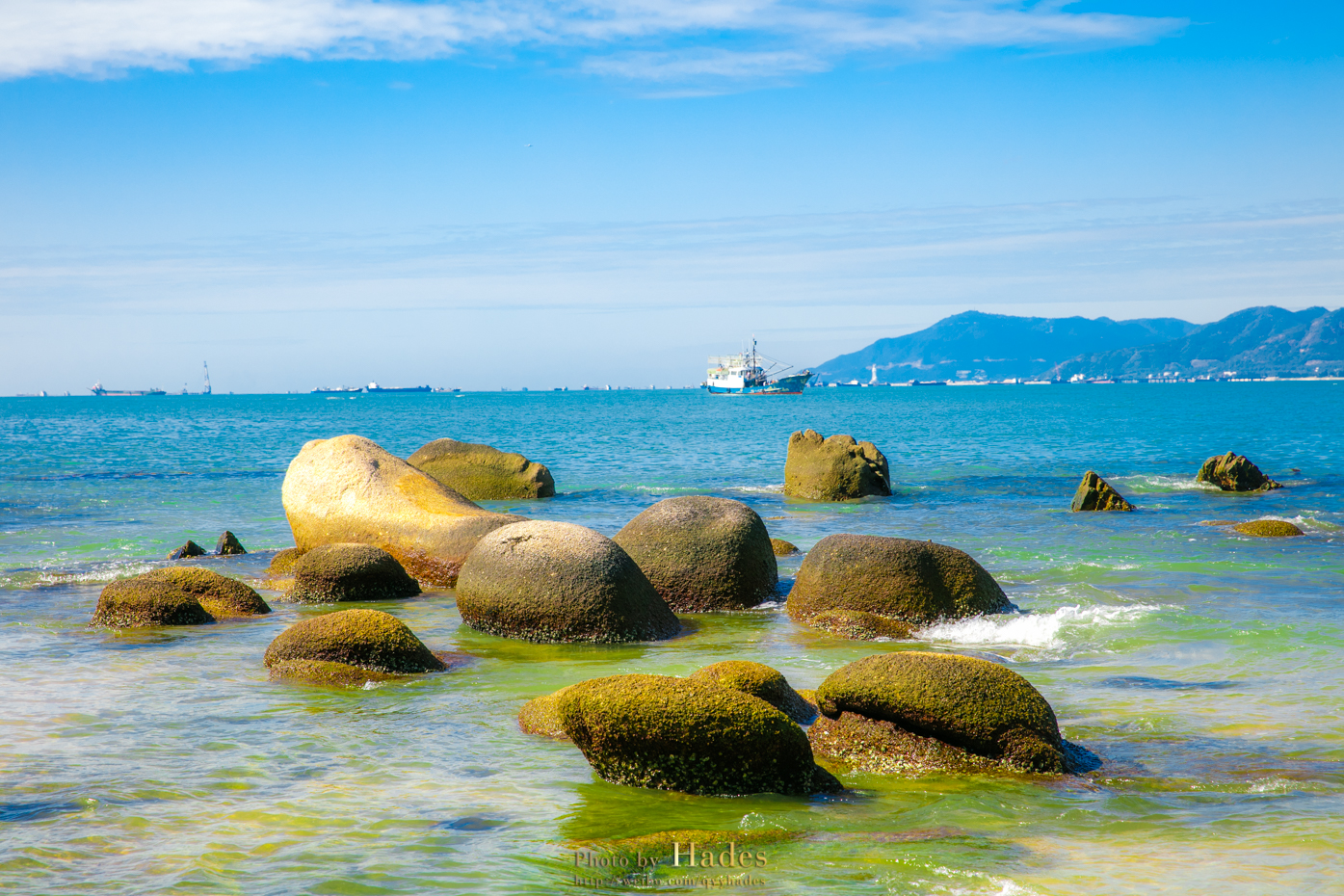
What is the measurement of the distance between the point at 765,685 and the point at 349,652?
3862 mm

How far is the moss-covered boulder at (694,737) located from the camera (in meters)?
6.41

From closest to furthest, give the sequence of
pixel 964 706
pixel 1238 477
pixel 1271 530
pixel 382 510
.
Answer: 1. pixel 964 706
2. pixel 382 510
3. pixel 1271 530
4. pixel 1238 477

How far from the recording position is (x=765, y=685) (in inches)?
302

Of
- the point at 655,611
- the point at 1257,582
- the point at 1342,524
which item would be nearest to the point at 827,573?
the point at 655,611

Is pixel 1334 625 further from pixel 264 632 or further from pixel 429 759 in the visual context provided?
pixel 264 632

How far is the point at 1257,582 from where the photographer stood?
14.5 metres

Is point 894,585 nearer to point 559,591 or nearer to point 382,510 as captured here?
A: point 559,591

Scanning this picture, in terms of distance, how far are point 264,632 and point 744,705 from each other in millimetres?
6706

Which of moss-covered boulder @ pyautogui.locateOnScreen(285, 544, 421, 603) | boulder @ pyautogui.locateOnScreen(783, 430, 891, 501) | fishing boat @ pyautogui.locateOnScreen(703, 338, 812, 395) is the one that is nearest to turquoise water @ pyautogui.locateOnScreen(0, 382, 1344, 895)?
moss-covered boulder @ pyautogui.locateOnScreen(285, 544, 421, 603)

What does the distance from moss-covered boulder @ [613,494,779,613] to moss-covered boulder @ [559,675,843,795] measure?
20.2 feet

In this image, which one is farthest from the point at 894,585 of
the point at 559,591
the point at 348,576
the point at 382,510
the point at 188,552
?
the point at 188,552

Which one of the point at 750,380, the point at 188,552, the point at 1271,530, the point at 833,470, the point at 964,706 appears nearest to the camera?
the point at 964,706

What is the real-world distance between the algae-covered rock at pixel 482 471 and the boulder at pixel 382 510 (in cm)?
883

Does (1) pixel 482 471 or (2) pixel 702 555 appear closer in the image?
(2) pixel 702 555
